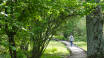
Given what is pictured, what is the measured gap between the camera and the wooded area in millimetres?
3072

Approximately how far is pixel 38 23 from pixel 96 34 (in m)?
4.37

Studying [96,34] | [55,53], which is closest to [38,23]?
[96,34]

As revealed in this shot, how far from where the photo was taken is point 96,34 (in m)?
9.55

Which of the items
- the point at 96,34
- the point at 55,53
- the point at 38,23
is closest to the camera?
the point at 38,23

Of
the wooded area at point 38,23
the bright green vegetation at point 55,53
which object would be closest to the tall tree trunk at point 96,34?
the wooded area at point 38,23

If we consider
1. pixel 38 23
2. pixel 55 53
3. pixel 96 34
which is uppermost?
pixel 38 23

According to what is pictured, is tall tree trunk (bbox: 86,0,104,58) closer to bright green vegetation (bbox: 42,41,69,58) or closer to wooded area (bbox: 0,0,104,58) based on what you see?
wooded area (bbox: 0,0,104,58)

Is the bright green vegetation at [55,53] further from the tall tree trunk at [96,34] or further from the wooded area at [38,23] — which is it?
the wooded area at [38,23]

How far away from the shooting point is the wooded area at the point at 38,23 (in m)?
3.07

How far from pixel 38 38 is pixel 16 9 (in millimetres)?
3989

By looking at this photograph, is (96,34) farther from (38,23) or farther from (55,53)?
(55,53)

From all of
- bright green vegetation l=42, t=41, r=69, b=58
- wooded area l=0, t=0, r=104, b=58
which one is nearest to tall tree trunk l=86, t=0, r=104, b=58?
wooded area l=0, t=0, r=104, b=58

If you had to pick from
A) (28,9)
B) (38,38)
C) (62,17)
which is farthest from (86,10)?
(28,9)

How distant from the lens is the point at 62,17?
8.17 meters
